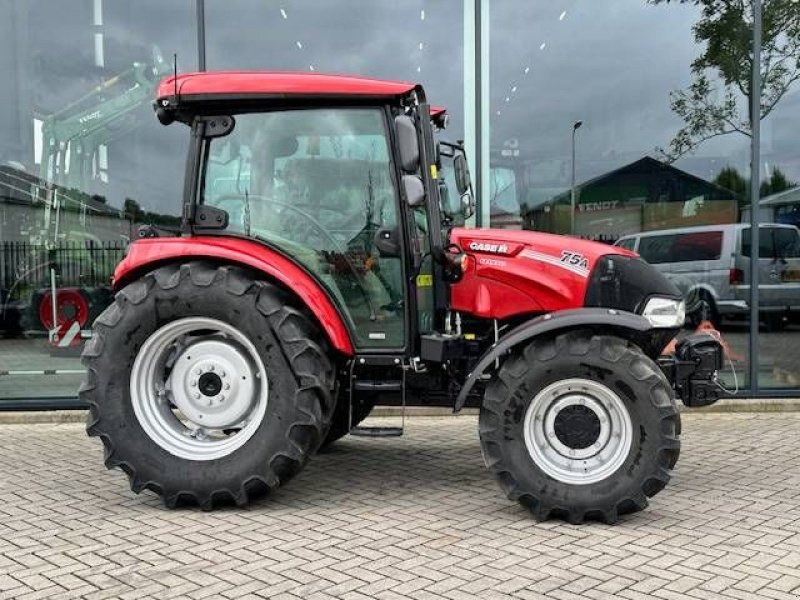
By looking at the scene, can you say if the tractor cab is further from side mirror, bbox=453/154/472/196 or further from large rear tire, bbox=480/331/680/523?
large rear tire, bbox=480/331/680/523

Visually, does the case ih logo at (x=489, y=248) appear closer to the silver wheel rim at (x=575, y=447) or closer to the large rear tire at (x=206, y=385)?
the silver wheel rim at (x=575, y=447)

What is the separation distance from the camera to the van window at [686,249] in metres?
8.02

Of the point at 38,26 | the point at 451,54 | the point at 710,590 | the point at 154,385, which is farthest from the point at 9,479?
the point at 451,54

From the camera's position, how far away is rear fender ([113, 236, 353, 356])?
4473mm

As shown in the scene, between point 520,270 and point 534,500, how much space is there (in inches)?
52.1

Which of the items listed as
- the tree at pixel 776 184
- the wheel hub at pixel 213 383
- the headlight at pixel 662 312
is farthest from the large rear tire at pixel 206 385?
the tree at pixel 776 184

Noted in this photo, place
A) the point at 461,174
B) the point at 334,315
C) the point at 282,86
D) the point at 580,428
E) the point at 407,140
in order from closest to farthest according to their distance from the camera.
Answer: the point at 407,140, the point at 580,428, the point at 282,86, the point at 334,315, the point at 461,174

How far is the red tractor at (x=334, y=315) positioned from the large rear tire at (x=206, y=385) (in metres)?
0.01

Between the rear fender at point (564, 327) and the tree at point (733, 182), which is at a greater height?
the tree at point (733, 182)

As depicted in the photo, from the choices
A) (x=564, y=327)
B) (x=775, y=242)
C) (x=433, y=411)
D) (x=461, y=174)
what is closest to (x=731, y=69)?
(x=775, y=242)

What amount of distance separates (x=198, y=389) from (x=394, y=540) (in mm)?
1494

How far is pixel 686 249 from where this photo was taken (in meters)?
8.04

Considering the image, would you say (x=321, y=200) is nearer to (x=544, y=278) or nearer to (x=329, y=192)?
(x=329, y=192)

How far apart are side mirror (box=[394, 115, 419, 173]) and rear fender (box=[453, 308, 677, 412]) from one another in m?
1.11
